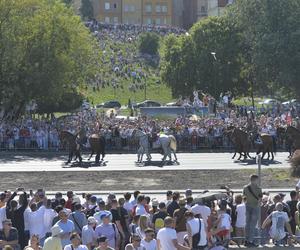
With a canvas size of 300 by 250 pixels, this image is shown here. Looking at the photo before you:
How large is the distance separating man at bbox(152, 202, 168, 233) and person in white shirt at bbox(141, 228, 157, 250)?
1736 mm

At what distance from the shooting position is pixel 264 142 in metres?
43.2

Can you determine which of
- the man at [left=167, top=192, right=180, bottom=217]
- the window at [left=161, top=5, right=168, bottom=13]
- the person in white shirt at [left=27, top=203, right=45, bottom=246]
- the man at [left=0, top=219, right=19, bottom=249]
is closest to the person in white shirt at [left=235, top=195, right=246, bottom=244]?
the man at [left=167, top=192, right=180, bottom=217]

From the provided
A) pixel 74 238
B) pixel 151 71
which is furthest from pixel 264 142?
pixel 151 71

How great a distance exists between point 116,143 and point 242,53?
117ft

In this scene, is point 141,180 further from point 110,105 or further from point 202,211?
point 110,105

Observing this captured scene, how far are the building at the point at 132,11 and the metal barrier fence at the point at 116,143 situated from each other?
459 feet

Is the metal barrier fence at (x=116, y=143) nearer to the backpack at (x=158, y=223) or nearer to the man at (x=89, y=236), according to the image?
the backpack at (x=158, y=223)

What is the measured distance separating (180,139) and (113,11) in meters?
143

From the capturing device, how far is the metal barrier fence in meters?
50.7

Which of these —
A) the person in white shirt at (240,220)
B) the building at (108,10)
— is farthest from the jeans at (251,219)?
the building at (108,10)

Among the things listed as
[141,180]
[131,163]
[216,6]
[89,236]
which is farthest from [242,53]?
[216,6]

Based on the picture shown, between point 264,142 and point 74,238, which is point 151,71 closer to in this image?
point 264,142

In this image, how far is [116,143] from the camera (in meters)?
50.7

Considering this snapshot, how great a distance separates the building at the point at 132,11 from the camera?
190m
